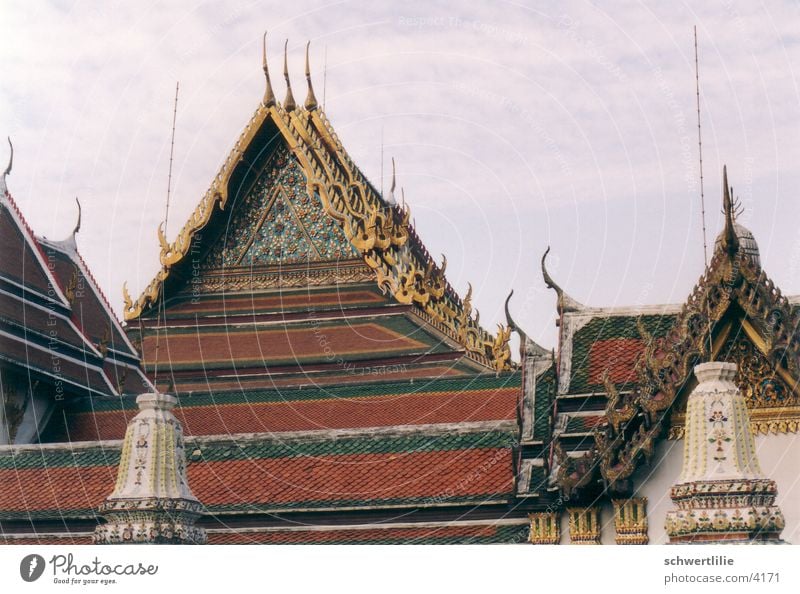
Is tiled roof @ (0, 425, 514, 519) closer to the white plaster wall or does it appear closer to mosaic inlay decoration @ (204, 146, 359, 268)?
the white plaster wall

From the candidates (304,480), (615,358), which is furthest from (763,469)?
(304,480)

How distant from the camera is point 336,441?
12320 millimetres

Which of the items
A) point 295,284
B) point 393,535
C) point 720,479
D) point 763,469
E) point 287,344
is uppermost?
point 295,284

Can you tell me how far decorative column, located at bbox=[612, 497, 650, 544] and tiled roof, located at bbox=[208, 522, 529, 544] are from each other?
3.98 ft

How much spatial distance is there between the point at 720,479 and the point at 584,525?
4.61 feet

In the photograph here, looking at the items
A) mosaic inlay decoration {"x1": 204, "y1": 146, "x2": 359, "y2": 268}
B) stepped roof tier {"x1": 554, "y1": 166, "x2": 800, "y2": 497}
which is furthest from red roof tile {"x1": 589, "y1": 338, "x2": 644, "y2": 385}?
mosaic inlay decoration {"x1": 204, "y1": 146, "x2": 359, "y2": 268}

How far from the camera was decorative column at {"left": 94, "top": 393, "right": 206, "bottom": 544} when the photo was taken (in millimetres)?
9656

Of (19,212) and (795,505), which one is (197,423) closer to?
(19,212)

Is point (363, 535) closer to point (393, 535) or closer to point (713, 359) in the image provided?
point (393, 535)
